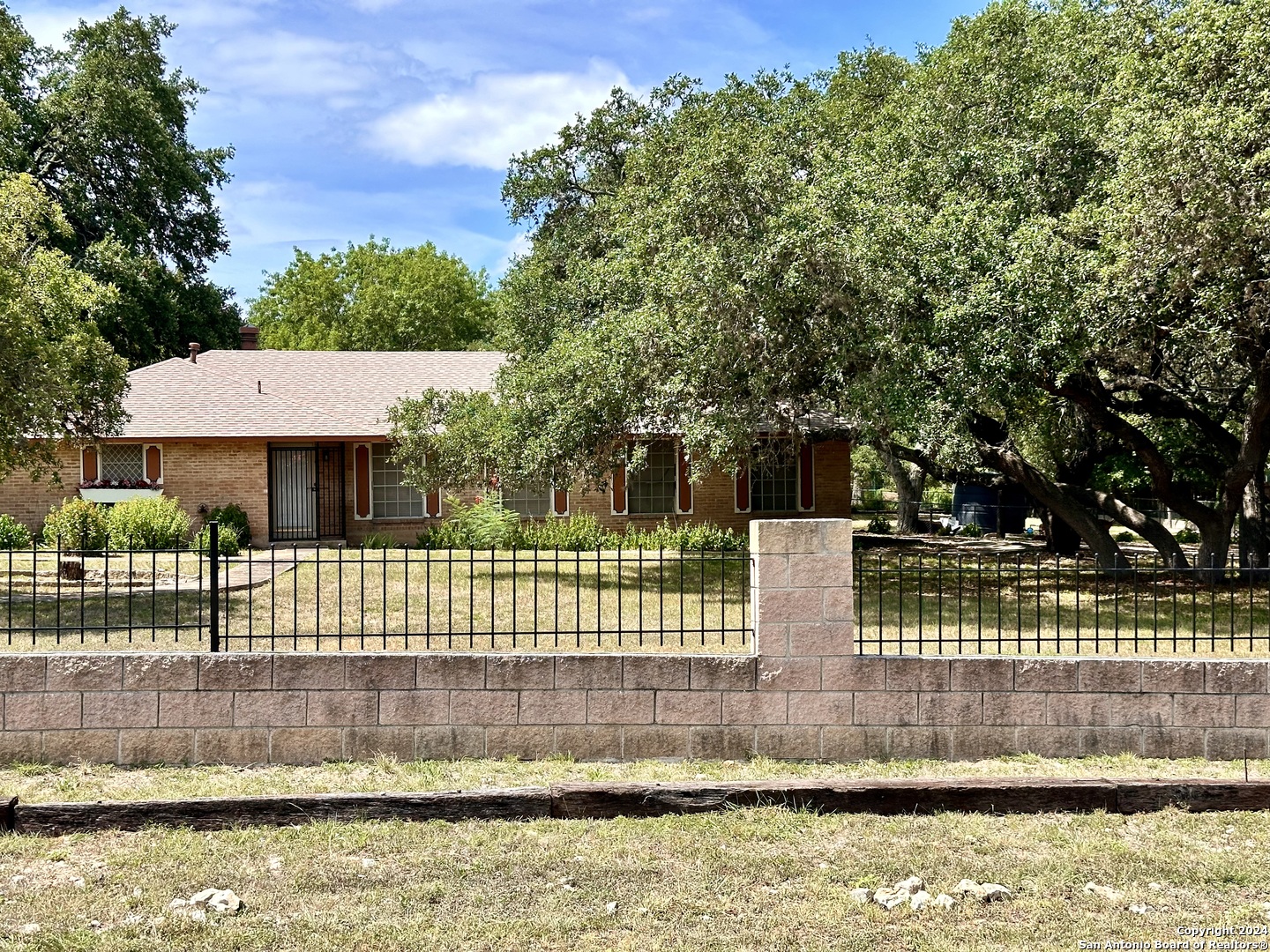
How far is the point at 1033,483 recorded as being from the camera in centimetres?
1719

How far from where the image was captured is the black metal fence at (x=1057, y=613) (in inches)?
283

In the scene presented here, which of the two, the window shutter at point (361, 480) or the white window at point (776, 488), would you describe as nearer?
the window shutter at point (361, 480)

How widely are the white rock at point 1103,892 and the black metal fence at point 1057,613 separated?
2.10 m

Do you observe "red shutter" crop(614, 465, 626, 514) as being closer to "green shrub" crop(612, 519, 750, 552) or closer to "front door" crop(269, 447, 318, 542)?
"green shrub" crop(612, 519, 750, 552)

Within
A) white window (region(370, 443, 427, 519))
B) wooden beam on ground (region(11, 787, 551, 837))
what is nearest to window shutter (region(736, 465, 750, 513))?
white window (region(370, 443, 427, 519))

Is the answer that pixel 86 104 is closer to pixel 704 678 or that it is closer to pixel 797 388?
pixel 797 388

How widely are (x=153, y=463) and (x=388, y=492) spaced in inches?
187

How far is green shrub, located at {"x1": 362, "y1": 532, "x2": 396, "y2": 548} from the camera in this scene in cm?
2053

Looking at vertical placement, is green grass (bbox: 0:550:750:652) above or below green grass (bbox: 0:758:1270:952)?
above

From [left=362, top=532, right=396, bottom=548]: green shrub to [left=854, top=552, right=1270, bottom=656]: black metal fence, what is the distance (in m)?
9.58

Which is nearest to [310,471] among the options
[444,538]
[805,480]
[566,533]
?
[444,538]

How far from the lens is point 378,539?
21.0 meters

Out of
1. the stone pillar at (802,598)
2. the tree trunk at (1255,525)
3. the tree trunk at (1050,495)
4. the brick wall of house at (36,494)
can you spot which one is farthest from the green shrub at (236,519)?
the tree trunk at (1255,525)

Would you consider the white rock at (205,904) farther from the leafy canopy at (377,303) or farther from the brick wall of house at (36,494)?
the leafy canopy at (377,303)
